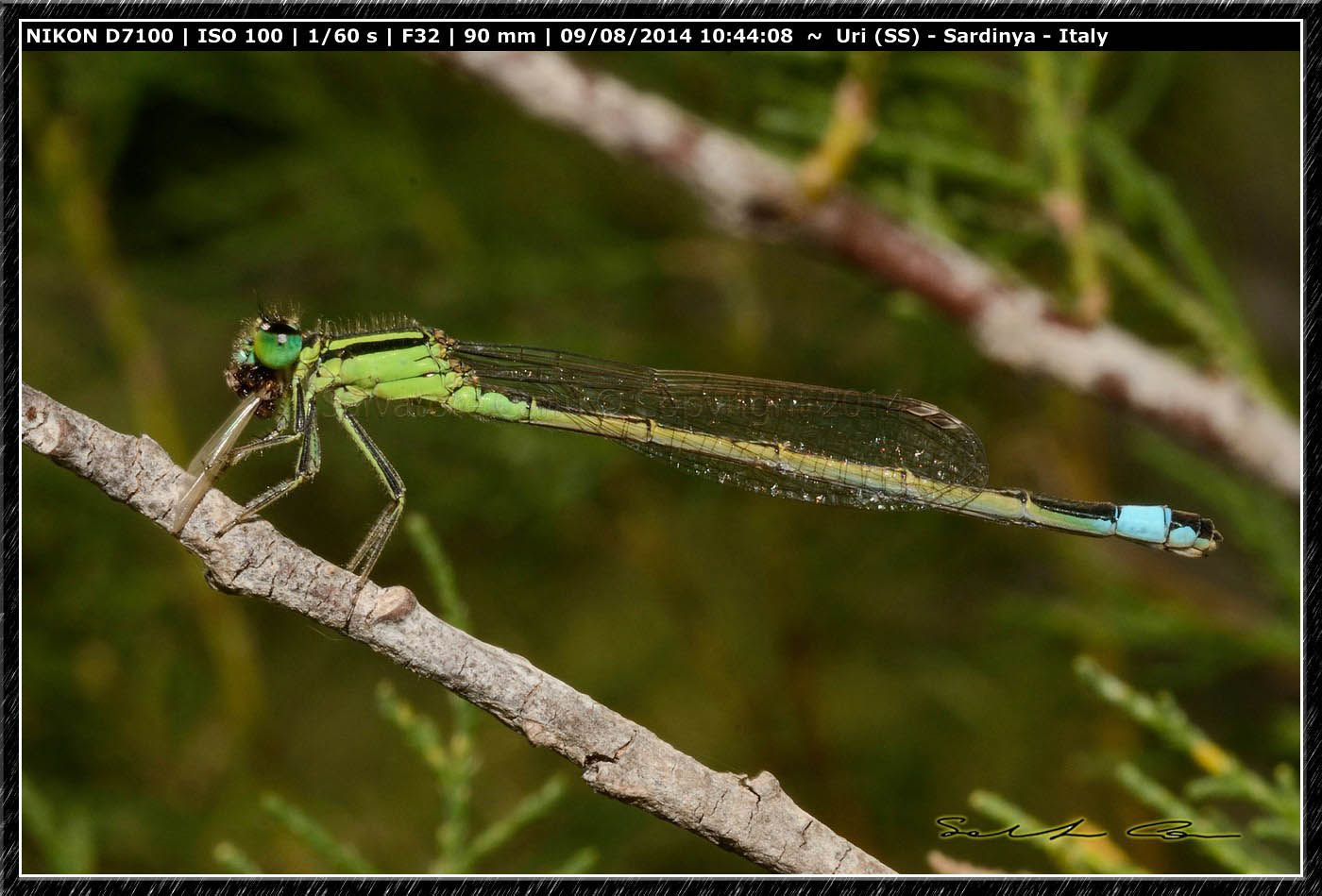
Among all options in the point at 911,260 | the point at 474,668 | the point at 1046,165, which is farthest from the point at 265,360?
the point at 1046,165

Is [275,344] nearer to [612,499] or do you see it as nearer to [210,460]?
[210,460]

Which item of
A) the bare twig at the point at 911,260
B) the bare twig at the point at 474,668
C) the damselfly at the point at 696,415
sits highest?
the bare twig at the point at 911,260

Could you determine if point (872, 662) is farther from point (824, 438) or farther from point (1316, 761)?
point (1316, 761)
